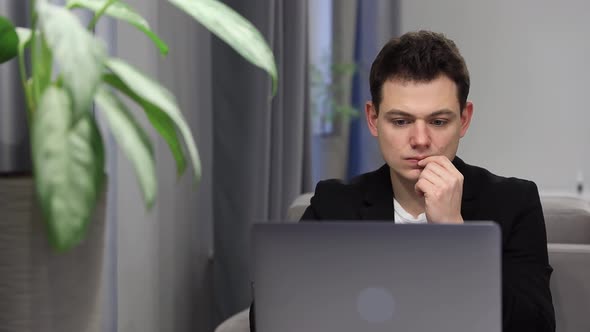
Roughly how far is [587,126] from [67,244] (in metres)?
3.39

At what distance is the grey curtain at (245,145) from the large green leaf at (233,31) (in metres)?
1.68

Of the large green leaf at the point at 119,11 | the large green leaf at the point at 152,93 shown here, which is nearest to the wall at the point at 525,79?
the large green leaf at the point at 119,11

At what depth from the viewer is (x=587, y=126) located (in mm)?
3816

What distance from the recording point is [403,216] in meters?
1.77

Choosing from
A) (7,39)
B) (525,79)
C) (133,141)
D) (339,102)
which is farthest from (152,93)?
(525,79)

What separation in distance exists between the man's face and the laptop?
26.1 inches

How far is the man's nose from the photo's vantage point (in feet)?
5.32

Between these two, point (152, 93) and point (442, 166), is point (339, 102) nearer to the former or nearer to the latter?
point (442, 166)

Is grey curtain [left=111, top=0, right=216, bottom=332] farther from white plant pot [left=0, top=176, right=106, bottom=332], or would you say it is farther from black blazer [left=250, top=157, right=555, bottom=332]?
white plant pot [left=0, top=176, right=106, bottom=332]

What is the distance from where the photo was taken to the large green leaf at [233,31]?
965mm

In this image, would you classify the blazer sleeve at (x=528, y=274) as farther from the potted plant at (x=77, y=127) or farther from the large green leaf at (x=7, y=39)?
the large green leaf at (x=7, y=39)

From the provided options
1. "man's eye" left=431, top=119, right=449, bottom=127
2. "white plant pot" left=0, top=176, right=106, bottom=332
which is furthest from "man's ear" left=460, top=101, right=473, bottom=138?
"white plant pot" left=0, top=176, right=106, bottom=332

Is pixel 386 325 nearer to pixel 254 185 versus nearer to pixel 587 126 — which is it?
pixel 254 185

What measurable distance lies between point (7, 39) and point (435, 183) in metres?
0.81
